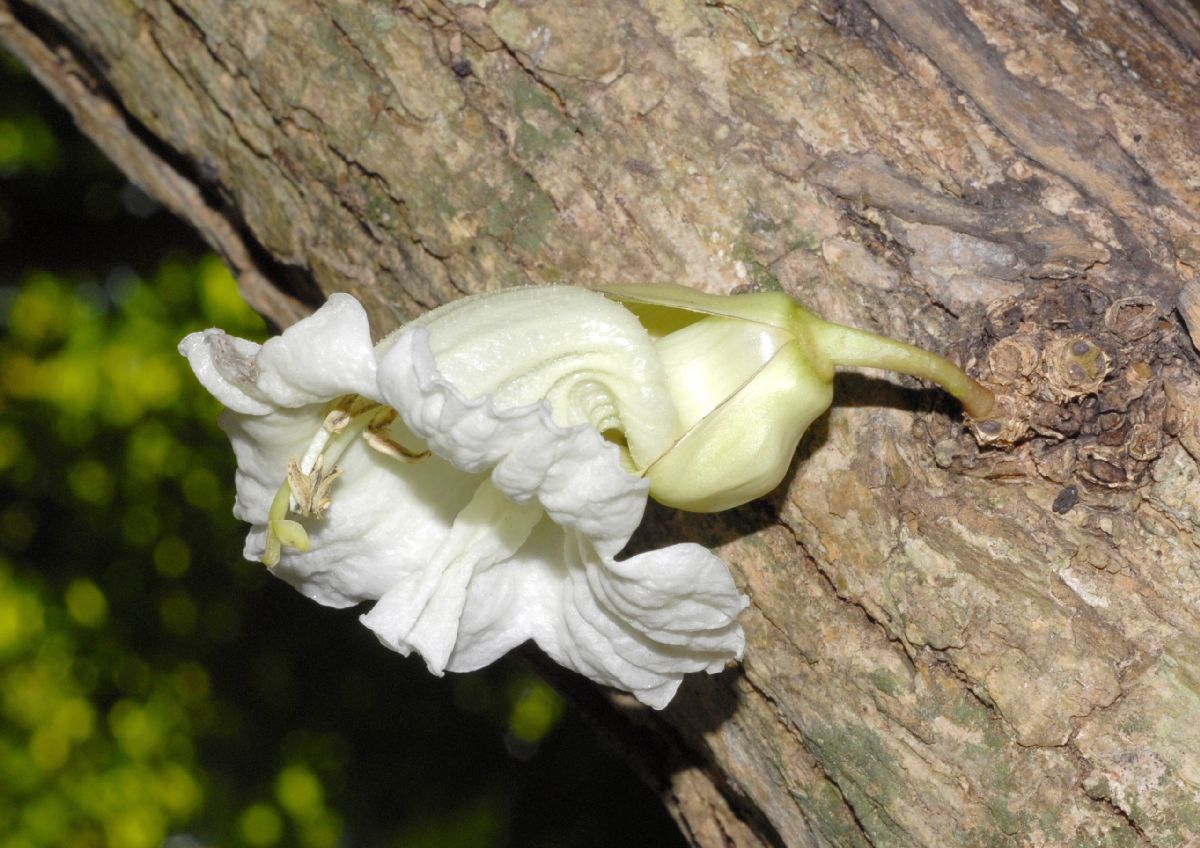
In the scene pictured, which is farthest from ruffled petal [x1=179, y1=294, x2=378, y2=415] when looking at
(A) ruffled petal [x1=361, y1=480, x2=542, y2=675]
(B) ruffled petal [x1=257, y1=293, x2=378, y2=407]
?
(A) ruffled petal [x1=361, y1=480, x2=542, y2=675]

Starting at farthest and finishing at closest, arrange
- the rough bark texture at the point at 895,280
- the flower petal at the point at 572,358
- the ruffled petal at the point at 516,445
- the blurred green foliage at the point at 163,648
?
the blurred green foliage at the point at 163,648 → the rough bark texture at the point at 895,280 → the flower petal at the point at 572,358 → the ruffled petal at the point at 516,445

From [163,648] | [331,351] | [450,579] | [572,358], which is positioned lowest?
[163,648]

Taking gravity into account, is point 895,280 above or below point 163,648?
above

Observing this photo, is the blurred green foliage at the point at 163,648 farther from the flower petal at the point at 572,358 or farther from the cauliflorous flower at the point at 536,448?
the flower petal at the point at 572,358

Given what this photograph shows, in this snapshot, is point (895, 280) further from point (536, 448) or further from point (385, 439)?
point (385, 439)

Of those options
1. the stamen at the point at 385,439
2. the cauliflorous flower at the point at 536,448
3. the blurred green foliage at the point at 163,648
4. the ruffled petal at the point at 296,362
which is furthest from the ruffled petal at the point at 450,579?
the blurred green foliage at the point at 163,648

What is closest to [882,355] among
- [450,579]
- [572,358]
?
[572,358]
